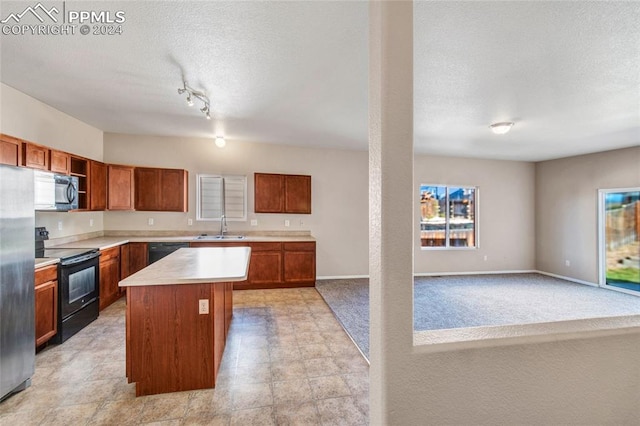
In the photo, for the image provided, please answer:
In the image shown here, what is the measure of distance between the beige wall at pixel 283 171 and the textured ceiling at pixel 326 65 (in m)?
0.84

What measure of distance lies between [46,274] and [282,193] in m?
3.45

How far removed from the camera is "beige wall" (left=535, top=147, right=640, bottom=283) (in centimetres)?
521

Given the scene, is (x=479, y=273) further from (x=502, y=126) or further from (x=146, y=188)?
(x=146, y=188)

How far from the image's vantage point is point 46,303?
8.80 feet

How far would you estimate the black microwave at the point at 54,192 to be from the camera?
9.48ft

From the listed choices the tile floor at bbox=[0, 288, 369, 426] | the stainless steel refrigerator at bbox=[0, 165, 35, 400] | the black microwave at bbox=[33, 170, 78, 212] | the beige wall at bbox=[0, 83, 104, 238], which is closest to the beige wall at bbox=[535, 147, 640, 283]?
the tile floor at bbox=[0, 288, 369, 426]

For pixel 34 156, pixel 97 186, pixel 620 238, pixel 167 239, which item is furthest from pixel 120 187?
pixel 620 238

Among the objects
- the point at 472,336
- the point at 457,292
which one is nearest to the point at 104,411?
the point at 472,336

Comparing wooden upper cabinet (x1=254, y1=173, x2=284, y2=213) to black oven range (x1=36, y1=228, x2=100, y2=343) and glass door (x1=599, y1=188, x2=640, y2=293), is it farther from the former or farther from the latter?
glass door (x1=599, y1=188, x2=640, y2=293)

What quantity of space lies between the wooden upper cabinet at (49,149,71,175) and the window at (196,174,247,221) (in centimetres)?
191

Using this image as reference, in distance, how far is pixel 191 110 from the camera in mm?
3613

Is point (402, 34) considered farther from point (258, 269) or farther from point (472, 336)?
point (258, 269)

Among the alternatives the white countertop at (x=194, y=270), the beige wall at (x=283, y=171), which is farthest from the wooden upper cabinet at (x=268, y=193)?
the white countertop at (x=194, y=270)

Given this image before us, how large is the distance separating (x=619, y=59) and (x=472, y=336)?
9.16 feet
